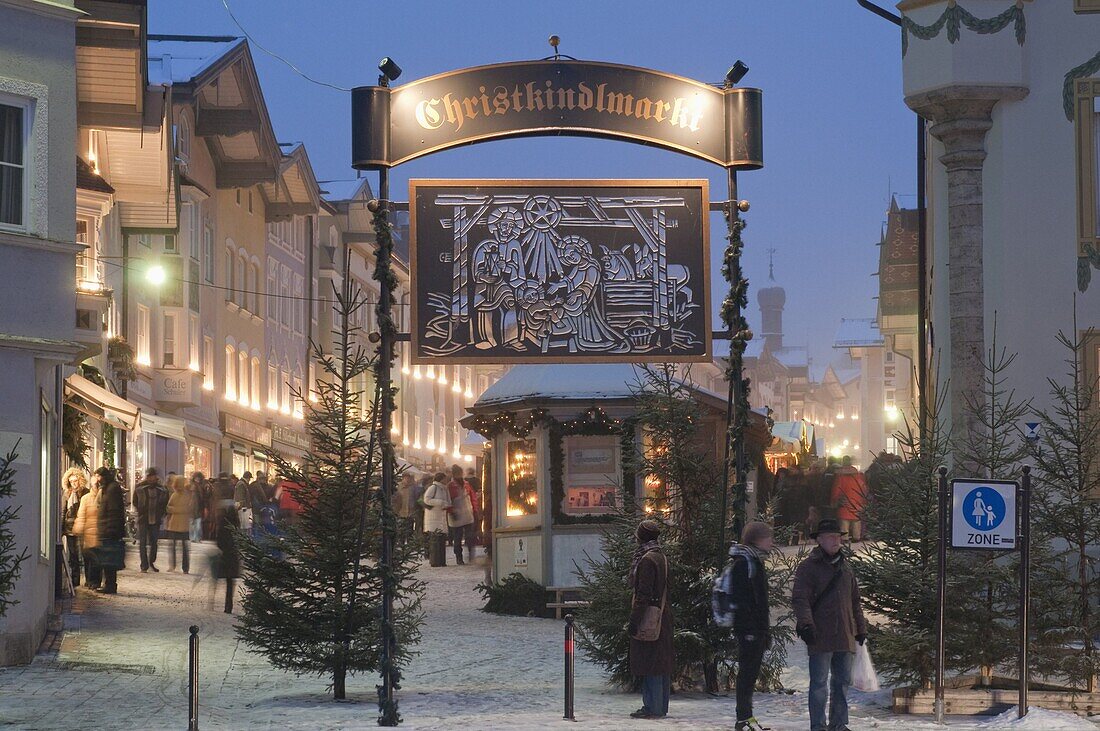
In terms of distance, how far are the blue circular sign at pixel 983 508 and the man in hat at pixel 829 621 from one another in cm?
128

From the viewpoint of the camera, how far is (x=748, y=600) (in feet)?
44.3

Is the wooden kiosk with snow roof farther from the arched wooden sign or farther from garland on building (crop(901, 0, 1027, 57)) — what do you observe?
the arched wooden sign

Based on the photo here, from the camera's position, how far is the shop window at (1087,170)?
71.4 feet

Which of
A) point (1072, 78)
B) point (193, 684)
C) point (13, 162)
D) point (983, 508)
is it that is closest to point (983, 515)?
point (983, 508)

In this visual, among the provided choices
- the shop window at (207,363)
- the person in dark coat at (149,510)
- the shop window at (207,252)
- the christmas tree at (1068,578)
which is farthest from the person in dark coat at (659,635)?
the shop window at (207,252)

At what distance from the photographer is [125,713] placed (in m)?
14.9

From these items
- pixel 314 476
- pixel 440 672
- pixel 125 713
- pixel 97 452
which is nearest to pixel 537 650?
pixel 440 672

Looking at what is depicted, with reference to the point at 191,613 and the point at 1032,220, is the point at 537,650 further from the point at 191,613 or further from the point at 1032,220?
the point at 1032,220

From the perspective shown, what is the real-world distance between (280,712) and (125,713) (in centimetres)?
124

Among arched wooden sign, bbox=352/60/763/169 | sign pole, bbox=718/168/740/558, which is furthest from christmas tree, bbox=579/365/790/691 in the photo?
arched wooden sign, bbox=352/60/763/169

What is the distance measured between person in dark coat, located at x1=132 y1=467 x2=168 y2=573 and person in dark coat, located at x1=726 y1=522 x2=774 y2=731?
1875 centimetres

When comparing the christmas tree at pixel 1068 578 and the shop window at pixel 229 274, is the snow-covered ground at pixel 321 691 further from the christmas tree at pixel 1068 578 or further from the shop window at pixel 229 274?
the shop window at pixel 229 274

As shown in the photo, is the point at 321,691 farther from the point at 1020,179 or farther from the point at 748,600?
the point at 1020,179

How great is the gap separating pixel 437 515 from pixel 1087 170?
17923 mm
